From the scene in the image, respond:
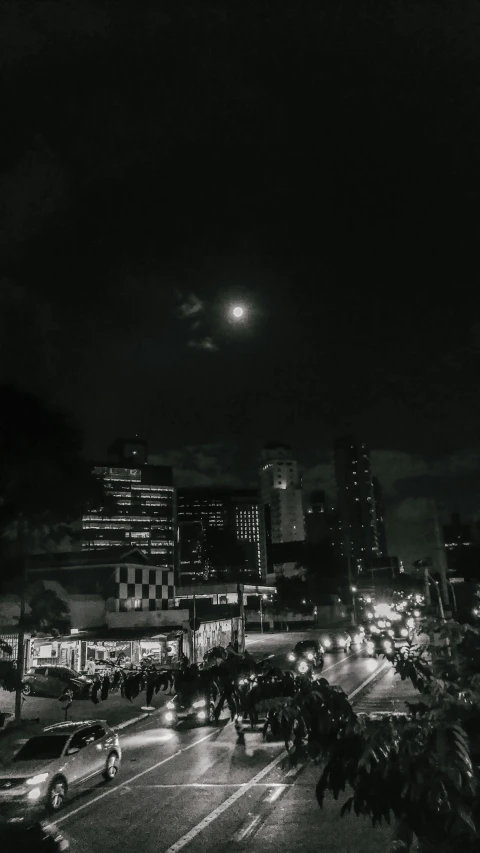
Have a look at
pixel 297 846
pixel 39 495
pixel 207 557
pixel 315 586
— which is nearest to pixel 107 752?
pixel 297 846

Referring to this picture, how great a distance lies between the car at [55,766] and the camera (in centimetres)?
1259

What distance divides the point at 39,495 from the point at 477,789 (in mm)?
22030

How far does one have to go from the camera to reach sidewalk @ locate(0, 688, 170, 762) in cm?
2173

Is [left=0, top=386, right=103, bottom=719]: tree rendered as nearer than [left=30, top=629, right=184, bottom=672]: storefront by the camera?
Yes

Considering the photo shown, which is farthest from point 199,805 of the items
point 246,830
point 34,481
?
point 34,481

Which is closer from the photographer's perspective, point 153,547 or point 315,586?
point 315,586

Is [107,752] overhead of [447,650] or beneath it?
beneath

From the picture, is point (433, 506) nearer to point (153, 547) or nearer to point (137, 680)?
point (137, 680)

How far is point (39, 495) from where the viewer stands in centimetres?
2373

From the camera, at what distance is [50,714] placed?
26797mm

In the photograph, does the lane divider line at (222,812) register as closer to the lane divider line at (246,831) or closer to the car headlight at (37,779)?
the lane divider line at (246,831)

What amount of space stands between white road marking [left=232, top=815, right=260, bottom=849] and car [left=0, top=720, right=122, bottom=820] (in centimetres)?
456

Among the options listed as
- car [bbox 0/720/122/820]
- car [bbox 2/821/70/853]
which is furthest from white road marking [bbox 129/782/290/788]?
car [bbox 2/821/70/853]

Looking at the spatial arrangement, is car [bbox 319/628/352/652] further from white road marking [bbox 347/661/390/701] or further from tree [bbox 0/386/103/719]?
tree [bbox 0/386/103/719]
